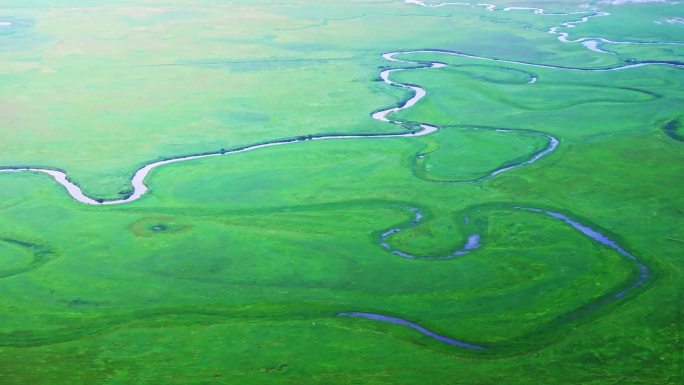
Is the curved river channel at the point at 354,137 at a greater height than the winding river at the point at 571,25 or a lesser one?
lesser

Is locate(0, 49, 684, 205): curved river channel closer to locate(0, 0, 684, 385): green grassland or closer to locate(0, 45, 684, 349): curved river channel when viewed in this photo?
locate(0, 45, 684, 349): curved river channel

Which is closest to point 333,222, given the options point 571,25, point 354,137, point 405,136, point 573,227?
point 573,227

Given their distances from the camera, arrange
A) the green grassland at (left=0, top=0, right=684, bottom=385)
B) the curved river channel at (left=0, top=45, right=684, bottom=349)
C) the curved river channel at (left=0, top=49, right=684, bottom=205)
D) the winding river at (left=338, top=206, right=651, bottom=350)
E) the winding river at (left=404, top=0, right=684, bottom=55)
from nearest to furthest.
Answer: the green grassland at (left=0, top=0, right=684, bottom=385) < the winding river at (left=338, top=206, right=651, bottom=350) < the curved river channel at (left=0, top=45, right=684, bottom=349) < the curved river channel at (left=0, top=49, right=684, bottom=205) < the winding river at (left=404, top=0, right=684, bottom=55)

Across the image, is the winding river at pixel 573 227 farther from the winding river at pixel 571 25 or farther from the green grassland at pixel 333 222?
the winding river at pixel 571 25

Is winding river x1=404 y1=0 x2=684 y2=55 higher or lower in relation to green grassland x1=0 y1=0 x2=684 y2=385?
higher

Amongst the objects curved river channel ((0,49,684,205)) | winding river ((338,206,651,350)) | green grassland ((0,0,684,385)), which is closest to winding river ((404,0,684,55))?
green grassland ((0,0,684,385))

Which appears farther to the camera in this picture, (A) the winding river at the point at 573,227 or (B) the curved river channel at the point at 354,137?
(B) the curved river channel at the point at 354,137

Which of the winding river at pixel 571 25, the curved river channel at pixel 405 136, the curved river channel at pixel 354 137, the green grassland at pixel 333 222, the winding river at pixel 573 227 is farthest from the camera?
the winding river at pixel 571 25

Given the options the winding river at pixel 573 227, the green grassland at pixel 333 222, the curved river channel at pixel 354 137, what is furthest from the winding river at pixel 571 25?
the winding river at pixel 573 227

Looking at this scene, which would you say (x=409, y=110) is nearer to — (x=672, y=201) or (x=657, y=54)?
(x=672, y=201)

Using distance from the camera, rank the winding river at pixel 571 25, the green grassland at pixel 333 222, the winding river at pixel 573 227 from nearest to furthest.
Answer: the green grassland at pixel 333 222
the winding river at pixel 573 227
the winding river at pixel 571 25
